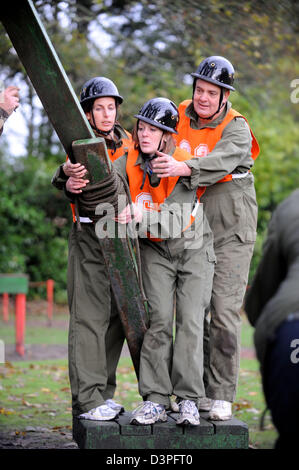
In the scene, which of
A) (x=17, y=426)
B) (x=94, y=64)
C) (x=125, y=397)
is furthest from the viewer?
(x=94, y=64)

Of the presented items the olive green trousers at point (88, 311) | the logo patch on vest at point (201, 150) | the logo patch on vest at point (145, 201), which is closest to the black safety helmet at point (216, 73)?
the logo patch on vest at point (201, 150)

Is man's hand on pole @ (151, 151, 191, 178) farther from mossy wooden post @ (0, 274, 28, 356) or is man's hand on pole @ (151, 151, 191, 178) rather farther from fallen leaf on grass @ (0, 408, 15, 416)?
mossy wooden post @ (0, 274, 28, 356)

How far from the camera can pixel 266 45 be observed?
14.3 metres

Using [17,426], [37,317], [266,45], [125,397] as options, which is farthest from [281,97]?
[17,426]

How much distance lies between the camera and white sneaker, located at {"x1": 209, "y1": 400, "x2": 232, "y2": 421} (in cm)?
474

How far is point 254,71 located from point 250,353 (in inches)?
285

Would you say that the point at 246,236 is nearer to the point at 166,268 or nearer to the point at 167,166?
the point at 166,268

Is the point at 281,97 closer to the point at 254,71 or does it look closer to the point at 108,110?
the point at 254,71

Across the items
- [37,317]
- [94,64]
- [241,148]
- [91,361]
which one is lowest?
[37,317]

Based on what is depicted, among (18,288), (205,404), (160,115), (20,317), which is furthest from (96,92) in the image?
(20,317)

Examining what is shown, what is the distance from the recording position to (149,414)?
450cm

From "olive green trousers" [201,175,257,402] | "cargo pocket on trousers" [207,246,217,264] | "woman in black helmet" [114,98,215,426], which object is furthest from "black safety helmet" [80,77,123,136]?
"cargo pocket on trousers" [207,246,217,264]

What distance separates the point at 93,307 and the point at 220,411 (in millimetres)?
1064

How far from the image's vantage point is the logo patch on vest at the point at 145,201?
4727 millimetres
